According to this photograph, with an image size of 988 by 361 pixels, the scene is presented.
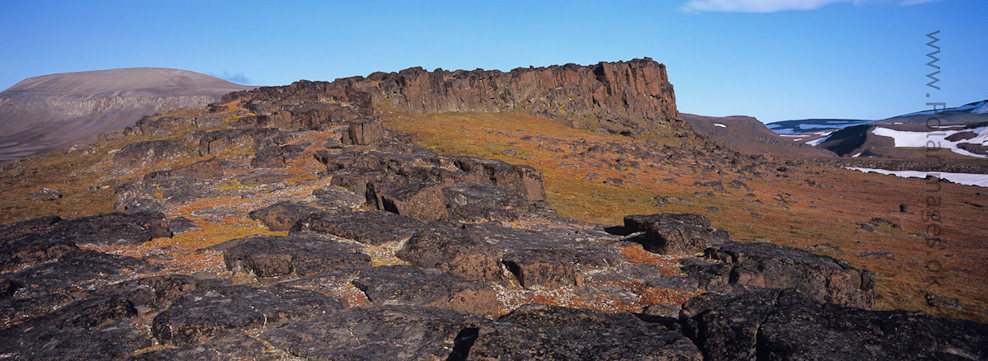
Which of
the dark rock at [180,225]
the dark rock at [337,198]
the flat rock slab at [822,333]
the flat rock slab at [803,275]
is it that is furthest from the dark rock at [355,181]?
the flat rock slab at [822,333]

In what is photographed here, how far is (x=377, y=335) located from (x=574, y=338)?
4027 millimetres

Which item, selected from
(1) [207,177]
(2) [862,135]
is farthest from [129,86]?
(2) [862,135]

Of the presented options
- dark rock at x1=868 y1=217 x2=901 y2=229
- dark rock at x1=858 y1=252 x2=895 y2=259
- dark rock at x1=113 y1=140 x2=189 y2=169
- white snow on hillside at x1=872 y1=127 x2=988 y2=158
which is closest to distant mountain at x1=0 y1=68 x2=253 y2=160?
dark rock at x1=113 y1=140 x2=189 y2=169

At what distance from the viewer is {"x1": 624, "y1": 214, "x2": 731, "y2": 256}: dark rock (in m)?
16.9

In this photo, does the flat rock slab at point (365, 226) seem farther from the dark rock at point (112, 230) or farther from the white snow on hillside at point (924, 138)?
the white snow on hillside at point (924, 138)

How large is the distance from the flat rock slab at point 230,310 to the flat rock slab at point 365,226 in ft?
14.2

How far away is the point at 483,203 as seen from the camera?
21625 mm

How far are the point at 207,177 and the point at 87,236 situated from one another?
12.2 metres

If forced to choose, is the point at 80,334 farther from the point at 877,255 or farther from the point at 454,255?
the point at 877,255

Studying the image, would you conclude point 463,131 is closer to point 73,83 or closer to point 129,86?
point 129,86

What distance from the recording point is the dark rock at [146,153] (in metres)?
34.3

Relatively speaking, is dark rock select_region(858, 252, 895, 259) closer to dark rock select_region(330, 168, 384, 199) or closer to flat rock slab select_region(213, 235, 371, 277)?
dark rock select_region(330, 168, 384, 199)

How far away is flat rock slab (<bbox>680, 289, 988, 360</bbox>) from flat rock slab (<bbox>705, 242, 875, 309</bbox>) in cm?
616

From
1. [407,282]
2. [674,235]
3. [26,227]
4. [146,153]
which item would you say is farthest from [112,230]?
[146,153]
